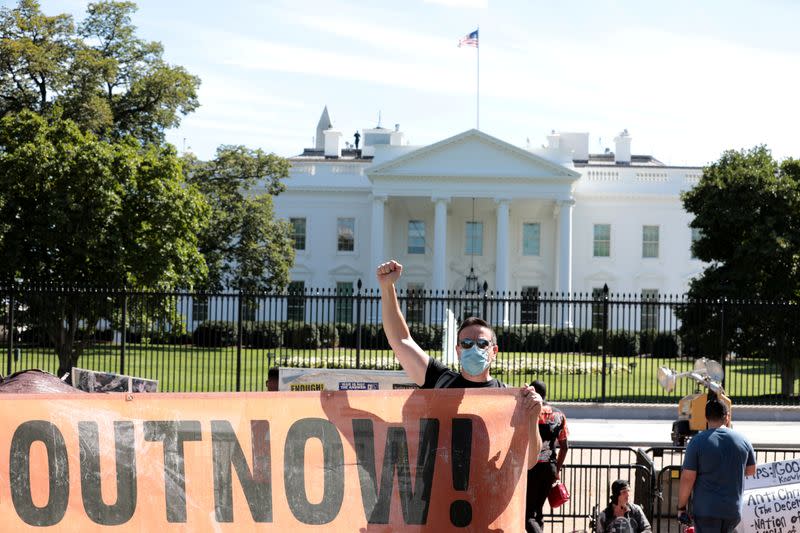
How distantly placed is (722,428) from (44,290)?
14547 millimetres

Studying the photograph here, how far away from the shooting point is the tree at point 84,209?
26.0 metres

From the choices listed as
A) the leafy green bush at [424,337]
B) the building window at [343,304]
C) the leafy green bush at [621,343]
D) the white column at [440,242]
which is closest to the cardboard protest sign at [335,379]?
the building window at [343,304]

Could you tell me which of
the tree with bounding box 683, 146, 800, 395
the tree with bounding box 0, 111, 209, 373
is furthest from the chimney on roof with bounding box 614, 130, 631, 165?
the tree with bounding box 0, 111, 209, 373

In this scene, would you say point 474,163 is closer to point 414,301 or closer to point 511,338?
point 511,338

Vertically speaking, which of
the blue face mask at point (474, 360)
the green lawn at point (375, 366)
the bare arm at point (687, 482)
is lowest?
the green lawn at point (375, 366)

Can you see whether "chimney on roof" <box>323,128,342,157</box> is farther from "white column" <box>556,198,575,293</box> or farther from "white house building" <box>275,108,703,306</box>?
"white column" <box>556,198,575,293</box>

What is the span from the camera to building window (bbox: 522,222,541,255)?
62531mm

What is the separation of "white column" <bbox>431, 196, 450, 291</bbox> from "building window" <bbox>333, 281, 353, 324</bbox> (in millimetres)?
4985

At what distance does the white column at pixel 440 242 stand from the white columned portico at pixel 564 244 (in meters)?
6.14

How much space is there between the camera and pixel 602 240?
205ft

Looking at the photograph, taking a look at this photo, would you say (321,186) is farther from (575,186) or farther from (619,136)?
(619,136)

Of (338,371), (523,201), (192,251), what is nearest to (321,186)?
(523,201)

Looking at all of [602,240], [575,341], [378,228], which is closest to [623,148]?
[602,240]

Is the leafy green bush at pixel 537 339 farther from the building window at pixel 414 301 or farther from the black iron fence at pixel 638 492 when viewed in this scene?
the black iron fence at pixel 638 492
